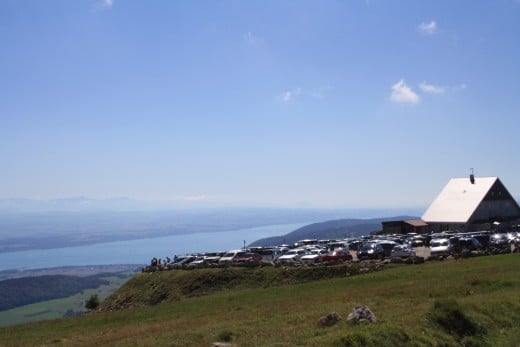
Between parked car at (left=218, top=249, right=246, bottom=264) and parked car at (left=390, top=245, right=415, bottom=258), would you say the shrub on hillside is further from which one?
parked car at (left=218, top=249, right=246, bottom=264)

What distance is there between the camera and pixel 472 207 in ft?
287

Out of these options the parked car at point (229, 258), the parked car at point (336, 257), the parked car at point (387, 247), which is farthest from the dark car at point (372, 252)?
the parked car at point (229, 258)

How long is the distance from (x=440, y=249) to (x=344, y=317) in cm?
3467

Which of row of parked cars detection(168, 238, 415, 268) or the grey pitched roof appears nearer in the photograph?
row of parked cars detection(168, 238, 415, 268)

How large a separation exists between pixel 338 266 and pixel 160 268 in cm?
2461

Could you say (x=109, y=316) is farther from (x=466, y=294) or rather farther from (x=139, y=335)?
(x=466, y=294)

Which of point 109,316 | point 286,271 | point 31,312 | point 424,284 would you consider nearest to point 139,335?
point 109,316

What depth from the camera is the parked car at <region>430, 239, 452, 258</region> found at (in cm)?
5050

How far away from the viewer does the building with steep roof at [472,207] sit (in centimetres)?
8656

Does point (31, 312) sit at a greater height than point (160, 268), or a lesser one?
lesser

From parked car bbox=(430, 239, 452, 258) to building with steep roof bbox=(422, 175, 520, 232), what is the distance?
3286 centimetres

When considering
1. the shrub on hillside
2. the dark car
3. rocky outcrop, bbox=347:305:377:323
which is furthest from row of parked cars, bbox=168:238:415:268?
rocky outcrop, bbox=347:305:377:323

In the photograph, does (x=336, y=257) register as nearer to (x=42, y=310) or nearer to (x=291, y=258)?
(x=291, y=258)

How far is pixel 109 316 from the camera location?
36844 mm
